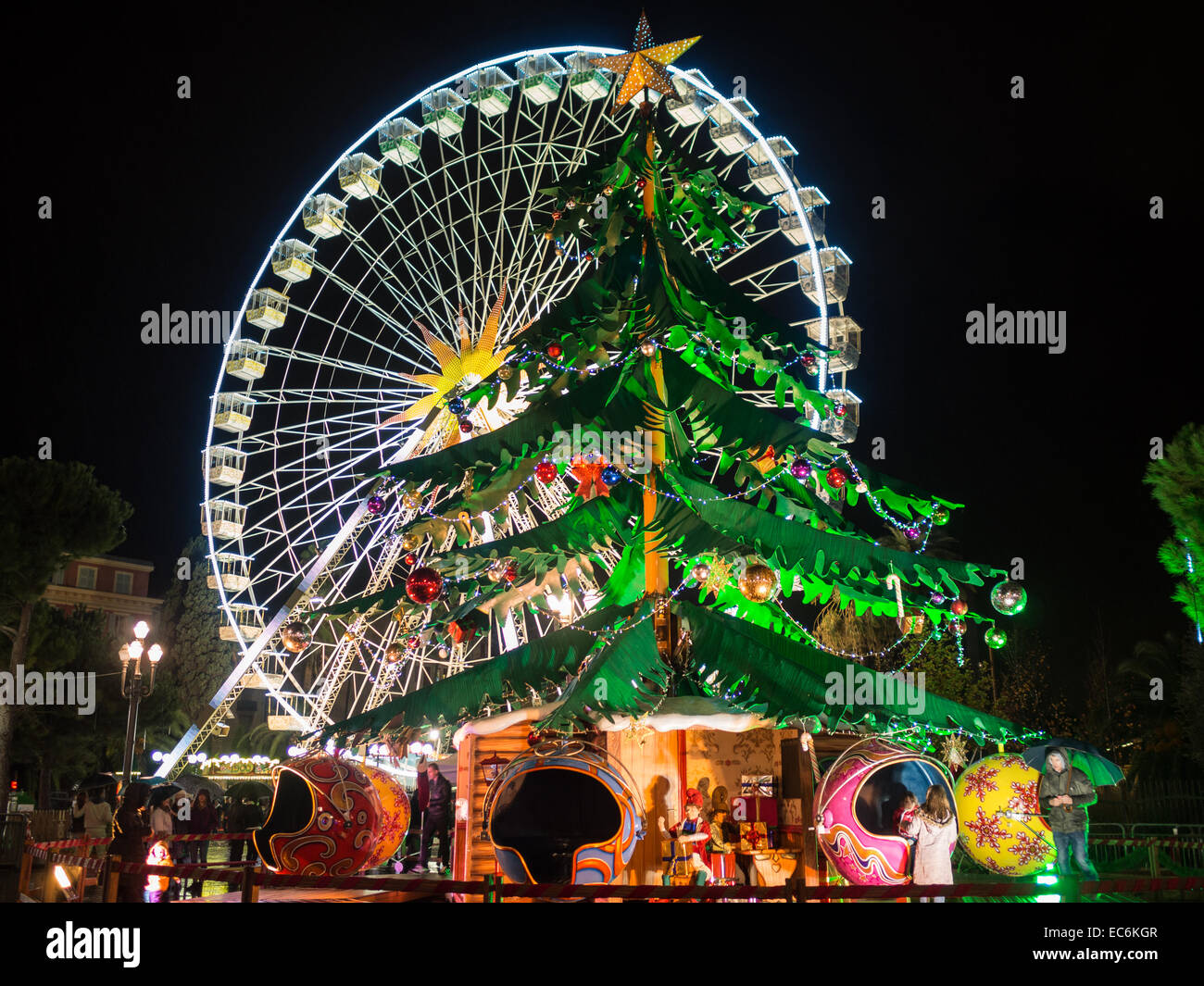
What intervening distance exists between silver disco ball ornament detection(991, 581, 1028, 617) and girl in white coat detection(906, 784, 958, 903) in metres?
2.12

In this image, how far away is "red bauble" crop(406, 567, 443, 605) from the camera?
9.73m

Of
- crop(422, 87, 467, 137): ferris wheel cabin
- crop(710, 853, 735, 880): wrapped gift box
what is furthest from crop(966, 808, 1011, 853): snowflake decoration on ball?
crop(422, 87, 467, 137): ferris wheel cabin

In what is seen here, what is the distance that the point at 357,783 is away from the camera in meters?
11.3

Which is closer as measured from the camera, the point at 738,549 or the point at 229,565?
the point at 738,549

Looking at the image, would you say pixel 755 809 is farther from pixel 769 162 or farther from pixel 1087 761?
pixel 769 162

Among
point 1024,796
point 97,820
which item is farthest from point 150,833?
point 1024,796

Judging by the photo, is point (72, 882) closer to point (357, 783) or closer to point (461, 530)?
point (357, 783)

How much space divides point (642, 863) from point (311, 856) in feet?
10.5

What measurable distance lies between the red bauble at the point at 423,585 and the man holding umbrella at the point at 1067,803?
5.63 m

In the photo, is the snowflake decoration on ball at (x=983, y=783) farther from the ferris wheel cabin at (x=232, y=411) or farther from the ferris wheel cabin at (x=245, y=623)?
the ferris wheel cabin at (x=232, y=411)

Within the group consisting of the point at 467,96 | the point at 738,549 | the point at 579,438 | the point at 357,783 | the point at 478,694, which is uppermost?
the point at 467,96

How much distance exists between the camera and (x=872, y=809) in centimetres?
898

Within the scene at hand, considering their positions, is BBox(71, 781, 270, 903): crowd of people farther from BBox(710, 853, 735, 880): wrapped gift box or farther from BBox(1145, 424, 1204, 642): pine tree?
BBox(1145, 424, 1204, 642): pine tree

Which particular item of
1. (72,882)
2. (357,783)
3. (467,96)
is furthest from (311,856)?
(467,96)
